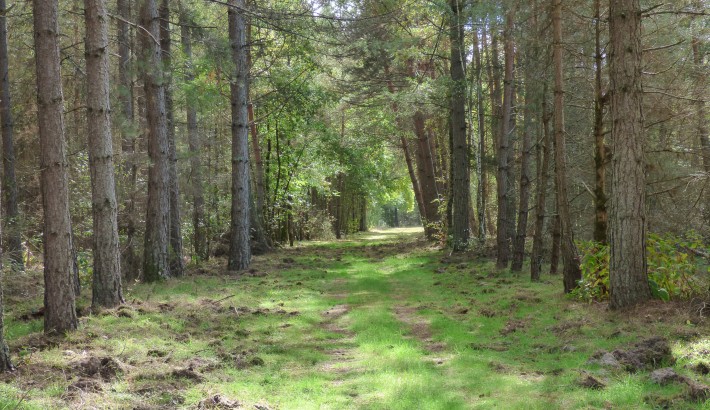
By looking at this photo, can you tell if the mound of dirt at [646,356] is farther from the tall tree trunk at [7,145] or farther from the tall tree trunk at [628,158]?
the tall tree trunk at [7,145]

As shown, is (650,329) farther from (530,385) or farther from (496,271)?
(496,271)

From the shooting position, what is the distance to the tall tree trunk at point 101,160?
9.16 m

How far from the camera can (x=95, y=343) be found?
736 cm

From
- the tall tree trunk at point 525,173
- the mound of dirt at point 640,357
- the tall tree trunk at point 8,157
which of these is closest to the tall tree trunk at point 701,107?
the tall tree trunk at point 525,173

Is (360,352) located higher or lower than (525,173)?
lower

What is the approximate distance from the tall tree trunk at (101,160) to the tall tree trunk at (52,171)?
127cm

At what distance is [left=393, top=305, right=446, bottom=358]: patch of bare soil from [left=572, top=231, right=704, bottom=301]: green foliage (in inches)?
110

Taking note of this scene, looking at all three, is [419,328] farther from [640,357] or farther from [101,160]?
[101,160]

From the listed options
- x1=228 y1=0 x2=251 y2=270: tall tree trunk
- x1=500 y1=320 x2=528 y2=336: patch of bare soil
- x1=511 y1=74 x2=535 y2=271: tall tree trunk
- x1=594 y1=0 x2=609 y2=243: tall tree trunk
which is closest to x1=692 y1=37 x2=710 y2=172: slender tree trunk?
x1=594 y1=0 x2=609 y2=243: tall tree trunk

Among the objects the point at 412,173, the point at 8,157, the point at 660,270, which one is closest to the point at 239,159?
the point at 8,157

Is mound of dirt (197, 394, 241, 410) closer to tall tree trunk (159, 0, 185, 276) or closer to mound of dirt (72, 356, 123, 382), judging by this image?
mound of dirt (72, 356, 123, 382)

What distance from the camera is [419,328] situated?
30.7 ft

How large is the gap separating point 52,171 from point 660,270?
29.2 feet

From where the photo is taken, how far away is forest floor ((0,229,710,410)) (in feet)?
18.1
